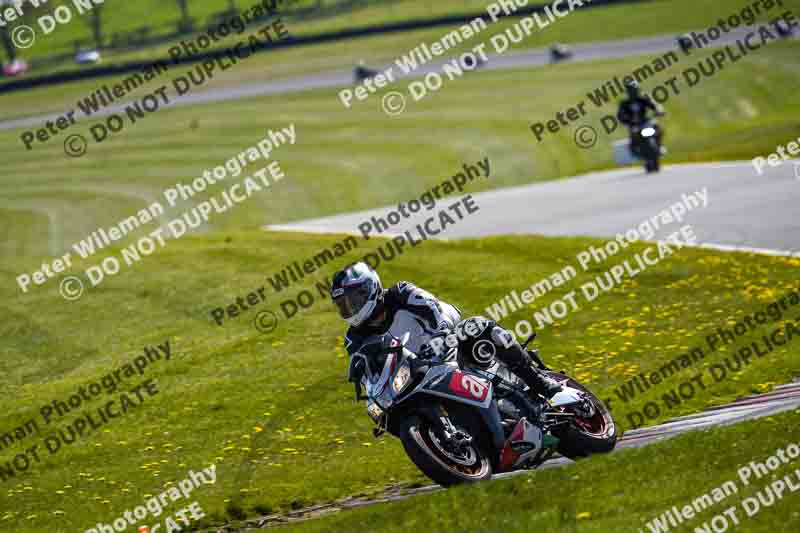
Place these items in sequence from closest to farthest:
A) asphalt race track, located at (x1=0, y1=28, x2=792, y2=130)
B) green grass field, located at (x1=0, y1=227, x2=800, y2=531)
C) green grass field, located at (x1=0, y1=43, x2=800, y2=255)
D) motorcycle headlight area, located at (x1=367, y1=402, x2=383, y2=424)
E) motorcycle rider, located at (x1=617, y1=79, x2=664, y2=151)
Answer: motorcycle headlight area, located at (x1=367, y1=402, x2=383, y2=424) → green grass field, located at (x1=0, y1=227, x2=800, y2=531) → motorcycle rider, located at (x1=617, y1=79, x2=664, y2=151) → green grass field, located at (x1=0, y1=43, x2=800, y2=255) → asphalt race track, located at (x1=0, y1=28, x2=792, y2=130)

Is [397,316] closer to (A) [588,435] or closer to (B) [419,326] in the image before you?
(B) [419,326]

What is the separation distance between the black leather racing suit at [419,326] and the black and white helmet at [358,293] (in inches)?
7.0

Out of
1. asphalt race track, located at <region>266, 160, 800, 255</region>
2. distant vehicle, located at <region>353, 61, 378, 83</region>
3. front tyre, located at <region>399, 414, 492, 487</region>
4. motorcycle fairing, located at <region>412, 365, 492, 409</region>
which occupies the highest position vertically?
distant vehicle, located at <region>353, 61, 378, 83</region>

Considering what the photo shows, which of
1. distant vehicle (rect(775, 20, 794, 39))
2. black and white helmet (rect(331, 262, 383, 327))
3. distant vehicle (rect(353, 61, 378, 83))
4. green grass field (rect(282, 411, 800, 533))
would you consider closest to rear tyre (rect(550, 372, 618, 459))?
green grass field (rect(282, 411, 800, 533))

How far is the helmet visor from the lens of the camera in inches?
406

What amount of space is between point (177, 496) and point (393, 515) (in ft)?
12.1

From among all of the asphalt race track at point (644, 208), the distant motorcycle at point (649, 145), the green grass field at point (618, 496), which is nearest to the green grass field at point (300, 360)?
the green grass field at point (618, 496)

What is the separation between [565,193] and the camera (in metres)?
33.0

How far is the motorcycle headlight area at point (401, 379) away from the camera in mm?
9969

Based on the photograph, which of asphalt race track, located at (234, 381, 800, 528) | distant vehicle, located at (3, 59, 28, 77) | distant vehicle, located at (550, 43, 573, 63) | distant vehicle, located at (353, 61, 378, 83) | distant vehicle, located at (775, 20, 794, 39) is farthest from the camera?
distant vehicle, located at (3, 59, 28, 77)

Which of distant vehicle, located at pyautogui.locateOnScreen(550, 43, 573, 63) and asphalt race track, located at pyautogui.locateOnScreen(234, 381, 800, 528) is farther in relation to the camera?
distant vehicle, located at pyautogui.locateOnScreen(550, 43, 573, 63)

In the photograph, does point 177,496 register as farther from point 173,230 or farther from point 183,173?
point 183,173

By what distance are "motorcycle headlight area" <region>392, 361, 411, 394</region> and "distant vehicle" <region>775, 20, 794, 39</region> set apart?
5988 cm

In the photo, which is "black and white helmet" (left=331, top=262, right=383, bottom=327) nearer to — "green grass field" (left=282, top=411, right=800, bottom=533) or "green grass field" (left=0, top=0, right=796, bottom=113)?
"green grass field" (left=282, top=411, right=800, bottom=533)
